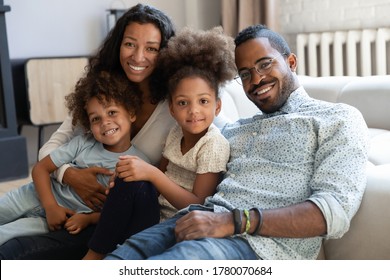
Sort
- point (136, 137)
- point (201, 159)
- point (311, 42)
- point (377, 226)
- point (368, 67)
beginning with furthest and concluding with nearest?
point (311, 42) → point (368, 67) → point (136, 137) → point (201, 159) → point (377, 226)

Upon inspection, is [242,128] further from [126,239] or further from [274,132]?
[126,239]

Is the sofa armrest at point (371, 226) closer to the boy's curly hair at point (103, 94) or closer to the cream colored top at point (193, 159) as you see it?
the cream colored top at point (193, 159)

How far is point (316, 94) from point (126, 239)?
114 centimetres

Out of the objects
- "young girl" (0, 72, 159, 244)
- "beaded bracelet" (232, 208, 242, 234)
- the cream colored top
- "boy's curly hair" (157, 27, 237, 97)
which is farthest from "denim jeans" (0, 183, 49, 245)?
"beaded bracelet" (232, 208, 242, 234)

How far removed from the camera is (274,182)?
1.31 metres

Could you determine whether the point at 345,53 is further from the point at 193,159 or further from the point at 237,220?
the point at 237,220

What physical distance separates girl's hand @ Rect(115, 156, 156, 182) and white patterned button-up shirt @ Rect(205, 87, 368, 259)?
17 cm

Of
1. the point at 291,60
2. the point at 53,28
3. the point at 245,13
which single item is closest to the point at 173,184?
the point at 291,60

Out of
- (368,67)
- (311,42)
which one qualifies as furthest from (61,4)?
(368,67)

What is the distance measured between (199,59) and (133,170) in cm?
39

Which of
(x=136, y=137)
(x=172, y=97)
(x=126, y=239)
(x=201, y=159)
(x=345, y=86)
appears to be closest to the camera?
(x=126, y=239)

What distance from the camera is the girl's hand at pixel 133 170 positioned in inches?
53.7

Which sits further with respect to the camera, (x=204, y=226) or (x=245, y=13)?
(x=245, y=13)

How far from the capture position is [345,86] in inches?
84.8
